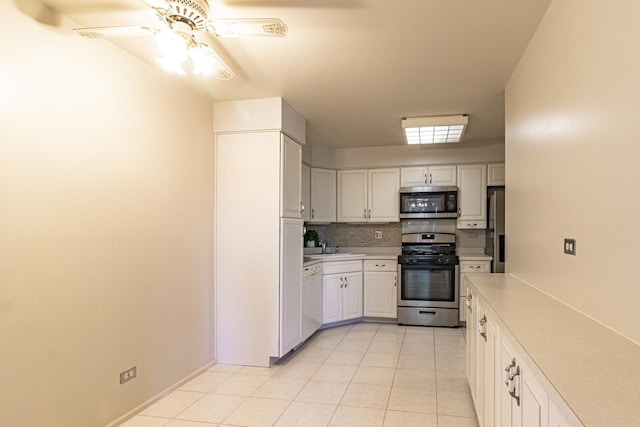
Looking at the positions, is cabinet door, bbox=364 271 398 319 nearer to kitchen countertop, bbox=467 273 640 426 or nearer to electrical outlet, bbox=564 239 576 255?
kitchen countertop, bbox=467 273 640 426

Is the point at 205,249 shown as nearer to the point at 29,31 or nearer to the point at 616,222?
the point at 29,31

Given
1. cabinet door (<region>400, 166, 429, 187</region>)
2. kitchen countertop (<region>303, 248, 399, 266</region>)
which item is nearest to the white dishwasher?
kitchen countertop (<region>303, 248, 399, 266</region>)

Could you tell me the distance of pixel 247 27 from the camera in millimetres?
1748

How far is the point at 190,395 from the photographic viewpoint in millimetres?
2926

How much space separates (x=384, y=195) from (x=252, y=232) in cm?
249

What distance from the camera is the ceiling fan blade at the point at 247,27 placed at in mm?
1694

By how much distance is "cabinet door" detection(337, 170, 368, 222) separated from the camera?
554 cm

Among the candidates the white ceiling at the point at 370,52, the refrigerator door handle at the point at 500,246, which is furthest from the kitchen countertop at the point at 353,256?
the white ceiling at the point at 370,52

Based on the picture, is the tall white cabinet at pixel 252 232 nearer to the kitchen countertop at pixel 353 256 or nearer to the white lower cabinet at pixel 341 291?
the kitchen countertop at pixel 353 256

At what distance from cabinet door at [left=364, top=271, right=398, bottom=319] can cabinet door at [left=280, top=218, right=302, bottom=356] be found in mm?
1538

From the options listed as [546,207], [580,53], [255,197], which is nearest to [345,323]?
[255,197]

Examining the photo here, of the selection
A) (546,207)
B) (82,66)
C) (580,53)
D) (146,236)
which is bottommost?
(146,236)

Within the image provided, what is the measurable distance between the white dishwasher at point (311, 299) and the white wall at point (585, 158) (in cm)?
227

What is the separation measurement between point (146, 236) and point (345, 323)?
314 cm
